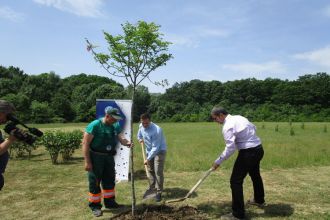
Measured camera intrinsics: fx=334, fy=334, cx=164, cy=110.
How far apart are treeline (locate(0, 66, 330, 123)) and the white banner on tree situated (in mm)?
31620

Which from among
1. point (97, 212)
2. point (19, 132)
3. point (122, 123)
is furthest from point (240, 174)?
point (122, 123)

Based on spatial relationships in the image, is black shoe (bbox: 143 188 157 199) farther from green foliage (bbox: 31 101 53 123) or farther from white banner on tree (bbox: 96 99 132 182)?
green foliage (bbox: 31 101 53 123)

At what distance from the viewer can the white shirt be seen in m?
5.38

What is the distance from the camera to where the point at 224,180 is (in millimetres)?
8547

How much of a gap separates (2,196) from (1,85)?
5007cm

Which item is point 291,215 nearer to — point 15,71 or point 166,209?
point 166,209

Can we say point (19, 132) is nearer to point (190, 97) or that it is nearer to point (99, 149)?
point (99, 149)

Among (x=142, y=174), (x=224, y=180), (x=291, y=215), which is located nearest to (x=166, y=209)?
(x=291, y=215)

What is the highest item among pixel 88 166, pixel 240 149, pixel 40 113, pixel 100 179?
pixel 40 113

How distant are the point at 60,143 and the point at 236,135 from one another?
25.2 feet

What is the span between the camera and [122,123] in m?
8.54

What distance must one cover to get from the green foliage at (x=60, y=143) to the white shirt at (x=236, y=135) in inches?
296

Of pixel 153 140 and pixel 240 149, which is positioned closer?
pixel 240 149

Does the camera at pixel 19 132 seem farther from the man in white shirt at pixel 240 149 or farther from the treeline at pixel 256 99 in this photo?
the treeline at pixel 256 99
